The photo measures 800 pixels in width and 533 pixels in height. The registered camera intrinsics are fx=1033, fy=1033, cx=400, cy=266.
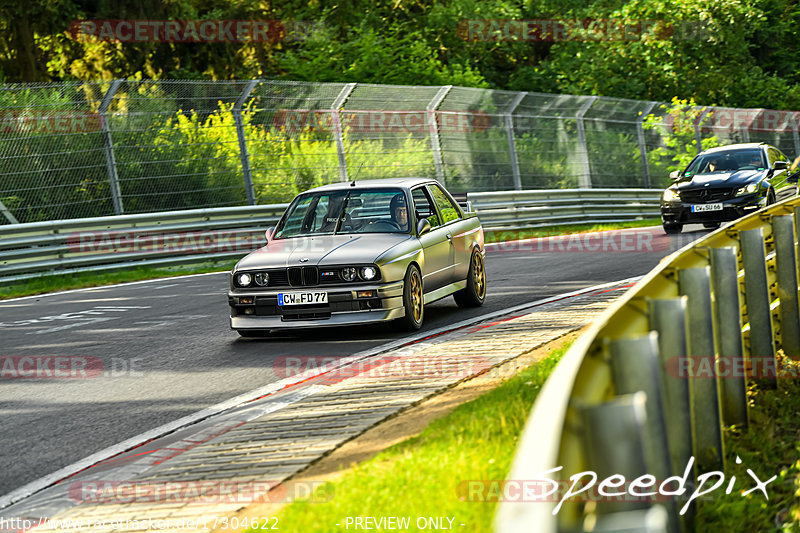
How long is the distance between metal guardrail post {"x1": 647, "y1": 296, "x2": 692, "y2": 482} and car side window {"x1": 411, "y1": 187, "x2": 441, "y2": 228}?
6.88m

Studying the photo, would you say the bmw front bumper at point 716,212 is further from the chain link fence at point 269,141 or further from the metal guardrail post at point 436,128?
the chain link fence at point 269,141

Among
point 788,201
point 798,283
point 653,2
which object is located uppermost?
point 653,2

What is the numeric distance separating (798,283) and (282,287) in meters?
4.61

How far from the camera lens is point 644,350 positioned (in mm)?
3555

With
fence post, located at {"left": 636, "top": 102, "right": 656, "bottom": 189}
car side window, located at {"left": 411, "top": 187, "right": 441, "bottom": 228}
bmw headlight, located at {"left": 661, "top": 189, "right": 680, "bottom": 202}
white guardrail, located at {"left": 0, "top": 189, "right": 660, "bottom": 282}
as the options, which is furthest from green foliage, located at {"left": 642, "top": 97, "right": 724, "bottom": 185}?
car side window, located at {"left": 411, "top": 187, "right": 441, "bottom": 228}

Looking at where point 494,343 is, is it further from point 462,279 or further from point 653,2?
point 653,2

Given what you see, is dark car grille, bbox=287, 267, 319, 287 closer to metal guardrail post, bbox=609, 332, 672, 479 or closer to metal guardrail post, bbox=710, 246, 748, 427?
metal guardrail post, bbox=710, 246, 748, 427

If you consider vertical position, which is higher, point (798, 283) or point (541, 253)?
point (798, 283)

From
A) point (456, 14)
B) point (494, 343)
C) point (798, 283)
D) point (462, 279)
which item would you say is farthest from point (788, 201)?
point (456, 14)

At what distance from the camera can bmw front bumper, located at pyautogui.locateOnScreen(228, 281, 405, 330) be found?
9.69 meters

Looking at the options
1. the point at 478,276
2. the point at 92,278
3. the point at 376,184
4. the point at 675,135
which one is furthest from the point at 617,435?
the point at 675,135

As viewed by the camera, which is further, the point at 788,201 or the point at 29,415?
the point at 788,201

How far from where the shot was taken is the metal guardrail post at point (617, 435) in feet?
9.29

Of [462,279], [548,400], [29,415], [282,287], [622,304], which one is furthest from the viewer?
[462,279]
